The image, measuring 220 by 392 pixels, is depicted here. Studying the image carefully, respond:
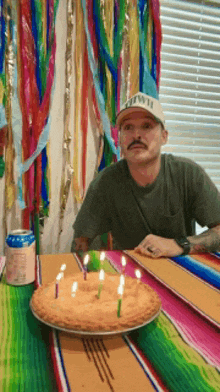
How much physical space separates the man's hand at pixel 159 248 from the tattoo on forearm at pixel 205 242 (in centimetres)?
8

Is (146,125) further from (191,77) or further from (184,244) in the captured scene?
(191,77)

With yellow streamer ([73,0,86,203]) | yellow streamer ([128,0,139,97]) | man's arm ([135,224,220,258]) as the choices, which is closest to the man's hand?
man's arm ([135,224,220,258])

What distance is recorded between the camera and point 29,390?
0.45 meters

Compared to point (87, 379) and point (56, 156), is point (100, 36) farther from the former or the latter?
point (87, 379)

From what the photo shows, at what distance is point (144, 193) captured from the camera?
5.08 ft

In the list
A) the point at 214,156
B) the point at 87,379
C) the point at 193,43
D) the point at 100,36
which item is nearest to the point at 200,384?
the point at 87,379

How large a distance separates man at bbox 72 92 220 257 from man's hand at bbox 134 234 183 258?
1.08 ft

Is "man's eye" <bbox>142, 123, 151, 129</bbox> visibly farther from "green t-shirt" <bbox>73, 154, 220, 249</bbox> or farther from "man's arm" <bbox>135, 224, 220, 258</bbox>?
"man's arm" <bbox>135, 224, 220, 258</bbox>

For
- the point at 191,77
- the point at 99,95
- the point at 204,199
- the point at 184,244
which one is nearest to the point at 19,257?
the point at 184,244

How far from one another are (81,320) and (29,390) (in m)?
0.15

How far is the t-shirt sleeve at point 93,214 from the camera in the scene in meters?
1.55

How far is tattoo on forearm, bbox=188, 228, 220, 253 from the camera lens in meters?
1.20

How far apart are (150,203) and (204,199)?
0.84 feet

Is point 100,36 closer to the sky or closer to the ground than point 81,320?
closer to the sky
